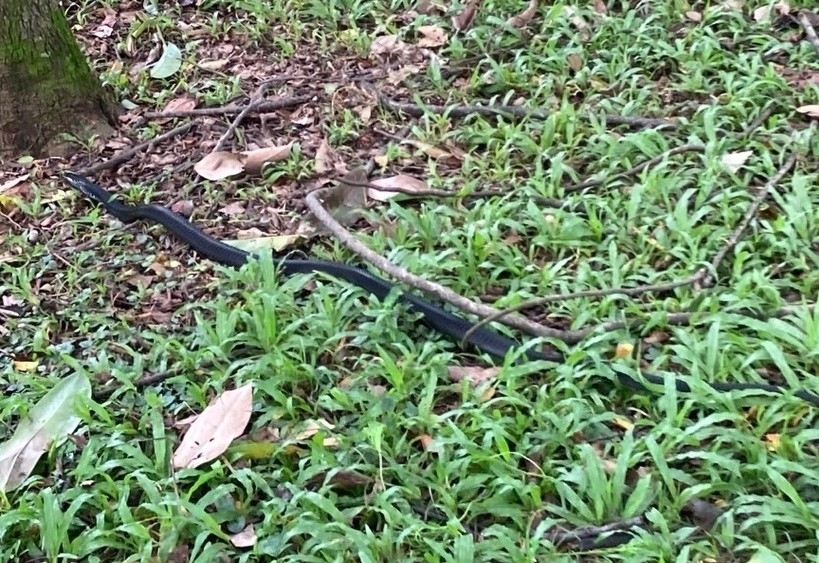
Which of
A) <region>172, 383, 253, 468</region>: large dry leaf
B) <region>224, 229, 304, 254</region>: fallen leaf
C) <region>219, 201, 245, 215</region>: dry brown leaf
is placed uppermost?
<region>224, 229, 304, 254</region>: fallen leaf

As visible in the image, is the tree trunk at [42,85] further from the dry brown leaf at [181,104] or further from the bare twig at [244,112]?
the bare twig at [244,112]

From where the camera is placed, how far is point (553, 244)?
2928 mm

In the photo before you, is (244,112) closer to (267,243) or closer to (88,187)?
(88,187)

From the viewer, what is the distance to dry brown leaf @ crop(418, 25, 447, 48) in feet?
13.5

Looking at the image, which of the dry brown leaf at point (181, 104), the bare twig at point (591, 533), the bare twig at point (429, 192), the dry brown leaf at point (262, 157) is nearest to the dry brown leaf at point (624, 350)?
the bare twig at point (591, 533)

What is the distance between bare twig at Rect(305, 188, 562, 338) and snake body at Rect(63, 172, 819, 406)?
37 mm

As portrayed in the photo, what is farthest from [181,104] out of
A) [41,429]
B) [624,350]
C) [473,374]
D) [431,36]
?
[624,350]

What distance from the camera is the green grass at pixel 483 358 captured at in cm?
212

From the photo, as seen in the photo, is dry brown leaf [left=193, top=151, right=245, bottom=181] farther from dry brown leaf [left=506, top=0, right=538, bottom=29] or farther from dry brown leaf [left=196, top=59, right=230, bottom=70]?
dry brown leaf [left=506, top=0, right=538, bottom=29]

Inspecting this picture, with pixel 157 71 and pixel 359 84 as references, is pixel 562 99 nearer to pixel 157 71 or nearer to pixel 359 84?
pixel 359 84

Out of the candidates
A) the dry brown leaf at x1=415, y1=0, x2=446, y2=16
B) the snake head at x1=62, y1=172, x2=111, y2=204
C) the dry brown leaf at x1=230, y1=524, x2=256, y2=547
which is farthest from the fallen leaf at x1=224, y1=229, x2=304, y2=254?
the dry brown leaf at x1=415, y1=0, x2=446, y2=16

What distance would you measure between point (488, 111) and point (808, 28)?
1310 mm

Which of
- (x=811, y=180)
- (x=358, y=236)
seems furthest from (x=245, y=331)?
(x=811, y=180)

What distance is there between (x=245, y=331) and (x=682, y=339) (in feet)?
3.91
